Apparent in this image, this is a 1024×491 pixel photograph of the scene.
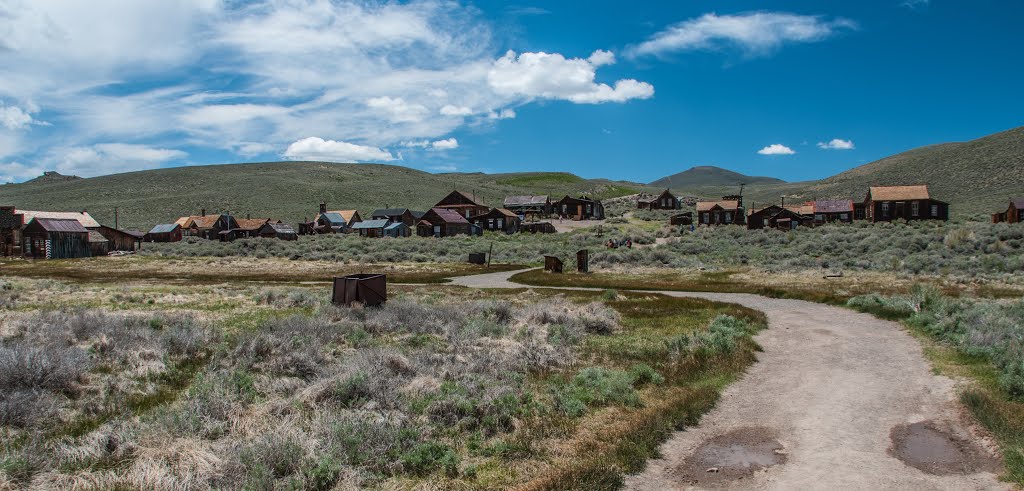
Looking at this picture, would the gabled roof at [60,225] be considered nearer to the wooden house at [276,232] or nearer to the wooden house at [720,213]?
the wooden house at [276,232]

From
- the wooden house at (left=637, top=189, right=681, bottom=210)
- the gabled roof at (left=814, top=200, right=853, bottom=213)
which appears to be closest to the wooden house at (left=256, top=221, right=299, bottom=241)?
the wooden house at (left=637, top=189, right=681, bottom=210)

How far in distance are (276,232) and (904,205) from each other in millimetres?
83842

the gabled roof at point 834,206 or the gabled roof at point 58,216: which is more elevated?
the gabled roof at point 834,206

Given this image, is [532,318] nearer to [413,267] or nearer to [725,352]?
[725,352]

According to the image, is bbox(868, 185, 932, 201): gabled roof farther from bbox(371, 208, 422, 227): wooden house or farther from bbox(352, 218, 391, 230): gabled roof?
bbox(352, 218, 391, 230): gabled roof

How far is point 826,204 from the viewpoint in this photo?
86.7 metres

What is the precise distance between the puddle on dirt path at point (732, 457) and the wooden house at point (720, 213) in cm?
8440

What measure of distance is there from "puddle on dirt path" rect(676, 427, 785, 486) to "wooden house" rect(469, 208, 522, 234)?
81.3 metres

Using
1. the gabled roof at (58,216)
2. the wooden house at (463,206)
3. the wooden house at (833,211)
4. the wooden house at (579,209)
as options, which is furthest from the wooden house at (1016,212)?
the gabled roof at (58,216)

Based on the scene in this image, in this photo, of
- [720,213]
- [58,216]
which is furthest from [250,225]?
[720,213]

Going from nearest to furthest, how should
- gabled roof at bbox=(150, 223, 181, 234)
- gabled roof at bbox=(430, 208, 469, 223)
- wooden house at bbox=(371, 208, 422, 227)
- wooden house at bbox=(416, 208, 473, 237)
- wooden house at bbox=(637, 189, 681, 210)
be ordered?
gabled roof at bbox=(150, 223, 181, 234), wooden house at bbox=(416, 208, 473, 237), gabled roof at bbox=(430, 208, 469, 223), wooden house at bbox=(371, 208, 422, 227), wooden house at bbox=(637, 189, 681, 210)

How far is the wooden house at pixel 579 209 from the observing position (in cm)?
10075

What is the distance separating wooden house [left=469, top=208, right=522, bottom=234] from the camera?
9075cm

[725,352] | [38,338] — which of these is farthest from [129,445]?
[725,352]
